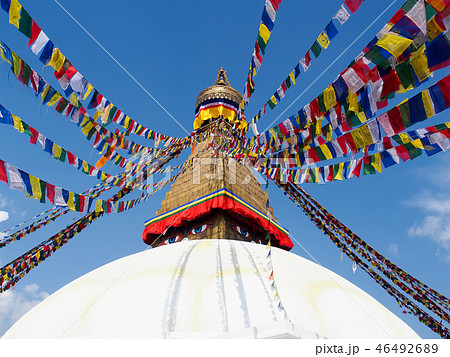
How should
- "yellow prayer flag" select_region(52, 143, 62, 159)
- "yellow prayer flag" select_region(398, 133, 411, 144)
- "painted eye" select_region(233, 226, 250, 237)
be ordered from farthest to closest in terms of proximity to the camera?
1. "painted eye" select_region(233, 226, 250, 237)
2. "yellow prayer flag" select_region(52, 143, 62, 159)
3. "yellow prayer flag" select_region(398, 133, 411, 144)

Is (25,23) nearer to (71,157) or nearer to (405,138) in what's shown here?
(71,157)

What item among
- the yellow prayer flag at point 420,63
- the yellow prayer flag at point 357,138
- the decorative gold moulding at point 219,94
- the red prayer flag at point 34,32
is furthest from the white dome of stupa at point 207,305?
the decorative gold moulding at point 219,94

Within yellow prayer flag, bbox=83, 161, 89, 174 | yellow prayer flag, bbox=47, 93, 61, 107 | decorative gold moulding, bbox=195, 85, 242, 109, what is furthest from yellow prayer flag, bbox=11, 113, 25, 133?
decorative gold moulding, bbox=195, 85, 242, 109

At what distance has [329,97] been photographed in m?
3.74

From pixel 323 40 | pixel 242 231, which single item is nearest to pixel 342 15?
pixel 323 40

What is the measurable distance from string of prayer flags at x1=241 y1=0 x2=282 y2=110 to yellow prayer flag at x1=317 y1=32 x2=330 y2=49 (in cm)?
63

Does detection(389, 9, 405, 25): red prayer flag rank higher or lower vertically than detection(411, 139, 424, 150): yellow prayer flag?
higher

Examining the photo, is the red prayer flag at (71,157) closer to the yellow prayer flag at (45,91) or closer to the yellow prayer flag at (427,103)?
the yellow prayer flag at (45,91)

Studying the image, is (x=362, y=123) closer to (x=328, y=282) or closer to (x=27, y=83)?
(x=328, y=282)

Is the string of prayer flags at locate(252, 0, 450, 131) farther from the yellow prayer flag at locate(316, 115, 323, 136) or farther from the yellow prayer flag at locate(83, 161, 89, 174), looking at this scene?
the yellow prayer flag at locate(83, 161, 89, 174)

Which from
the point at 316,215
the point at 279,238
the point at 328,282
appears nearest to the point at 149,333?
the point at 328,282

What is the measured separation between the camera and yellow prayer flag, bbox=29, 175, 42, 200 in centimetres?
412

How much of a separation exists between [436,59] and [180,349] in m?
3.39

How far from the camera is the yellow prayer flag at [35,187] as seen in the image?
13.5ft
